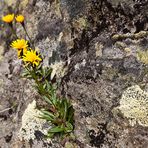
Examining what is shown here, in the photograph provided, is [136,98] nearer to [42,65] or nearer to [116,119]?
[116,119]

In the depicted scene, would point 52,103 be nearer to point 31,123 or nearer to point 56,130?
point 56,130

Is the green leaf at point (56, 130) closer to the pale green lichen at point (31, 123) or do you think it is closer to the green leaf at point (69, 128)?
the green leaf at point (69, 128)

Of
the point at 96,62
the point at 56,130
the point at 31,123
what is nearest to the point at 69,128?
the point at 56,130

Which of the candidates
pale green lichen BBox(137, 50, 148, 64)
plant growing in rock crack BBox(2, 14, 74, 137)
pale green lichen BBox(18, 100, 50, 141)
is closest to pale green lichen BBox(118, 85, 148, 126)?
pale green lichen BBox(137, 50, 148, 64)

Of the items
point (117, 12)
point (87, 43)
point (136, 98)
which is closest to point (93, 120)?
point (136, 98)

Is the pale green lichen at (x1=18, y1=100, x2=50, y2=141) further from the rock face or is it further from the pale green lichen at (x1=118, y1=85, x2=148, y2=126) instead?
the pale green lichen at (x1=118, y1=85, x2=148, y2=126)

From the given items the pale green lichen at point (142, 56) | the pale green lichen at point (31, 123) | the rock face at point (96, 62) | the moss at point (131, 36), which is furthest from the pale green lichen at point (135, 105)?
the pale green lichen at point (31, 123)
